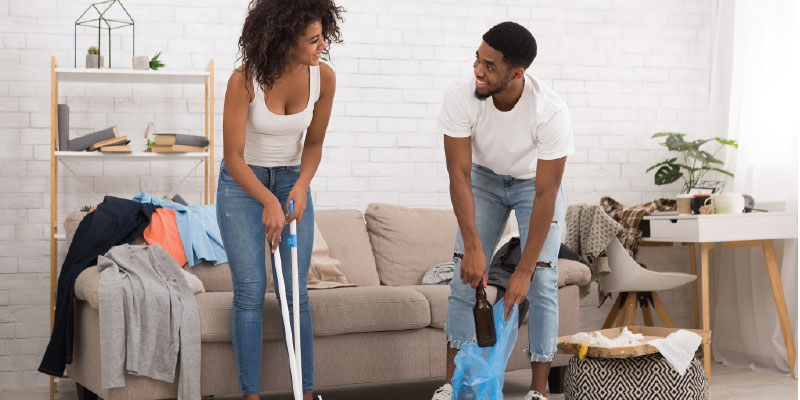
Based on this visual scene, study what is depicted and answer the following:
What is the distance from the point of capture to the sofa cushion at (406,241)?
146 inches

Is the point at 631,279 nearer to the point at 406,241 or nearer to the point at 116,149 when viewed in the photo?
the point at 406,241

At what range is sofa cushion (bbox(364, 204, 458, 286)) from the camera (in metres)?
3.72

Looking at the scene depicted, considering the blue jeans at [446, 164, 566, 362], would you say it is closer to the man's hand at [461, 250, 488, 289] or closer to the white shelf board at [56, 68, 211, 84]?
the man's hand at [461, 250, 488, 289]

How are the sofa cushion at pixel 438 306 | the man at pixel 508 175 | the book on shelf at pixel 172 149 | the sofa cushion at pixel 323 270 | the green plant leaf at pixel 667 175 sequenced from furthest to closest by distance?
the green plant leaf at pixel 667 175, the book on shelf at pixel 172 149, the sofa cushion at pixel 323 270, the sofa cushion at pixel 438 306, the man at pixel 508 175

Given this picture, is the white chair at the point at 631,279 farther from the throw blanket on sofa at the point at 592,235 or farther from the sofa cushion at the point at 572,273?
the sofa cushion at the point at 572,273

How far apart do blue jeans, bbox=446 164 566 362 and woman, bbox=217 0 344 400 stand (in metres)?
0.47

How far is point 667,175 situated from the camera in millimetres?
4402

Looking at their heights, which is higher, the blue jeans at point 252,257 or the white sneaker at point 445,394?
the blue jeans at point 252,257

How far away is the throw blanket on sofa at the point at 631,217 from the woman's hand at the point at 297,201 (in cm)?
190

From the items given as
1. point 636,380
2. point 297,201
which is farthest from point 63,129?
point 636,380

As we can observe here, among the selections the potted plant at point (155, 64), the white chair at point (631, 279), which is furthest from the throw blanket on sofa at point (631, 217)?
the potted plant at point (155, 64)

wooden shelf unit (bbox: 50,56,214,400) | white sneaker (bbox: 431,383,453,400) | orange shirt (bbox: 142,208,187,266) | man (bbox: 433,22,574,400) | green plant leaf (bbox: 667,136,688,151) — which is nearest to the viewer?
man (bbox: 433,22,574,400)

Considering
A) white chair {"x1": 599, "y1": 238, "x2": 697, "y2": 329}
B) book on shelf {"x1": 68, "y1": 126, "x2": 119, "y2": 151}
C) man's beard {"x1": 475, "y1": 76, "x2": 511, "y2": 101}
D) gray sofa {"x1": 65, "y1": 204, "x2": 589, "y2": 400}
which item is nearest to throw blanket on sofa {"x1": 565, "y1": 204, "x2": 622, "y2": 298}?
white chair {"x1": 599, "y1": 238, "x2": 697, "y2": 329}

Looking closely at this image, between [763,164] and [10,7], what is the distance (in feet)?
12.3
